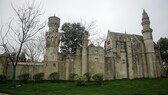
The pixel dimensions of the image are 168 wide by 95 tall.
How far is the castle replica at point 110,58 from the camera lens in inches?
1320

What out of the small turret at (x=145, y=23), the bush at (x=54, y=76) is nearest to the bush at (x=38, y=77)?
the bush at (x=54, y=76)

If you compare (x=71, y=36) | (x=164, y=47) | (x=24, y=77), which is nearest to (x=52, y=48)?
(x=24, y=77)

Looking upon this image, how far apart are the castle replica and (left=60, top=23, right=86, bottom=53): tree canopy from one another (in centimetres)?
570

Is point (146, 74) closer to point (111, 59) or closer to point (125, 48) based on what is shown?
point (125, 48)

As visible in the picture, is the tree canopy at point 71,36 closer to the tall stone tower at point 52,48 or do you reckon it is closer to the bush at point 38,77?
the tall stone tower at point 52,48

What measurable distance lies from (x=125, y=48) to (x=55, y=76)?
71.7ft

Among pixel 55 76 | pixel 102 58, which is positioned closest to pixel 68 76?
pixel 55 76

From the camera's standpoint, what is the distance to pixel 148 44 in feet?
147

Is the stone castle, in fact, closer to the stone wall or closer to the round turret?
the round turret

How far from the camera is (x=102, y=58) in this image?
36312 mm

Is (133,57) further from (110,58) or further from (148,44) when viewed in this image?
(110,58)

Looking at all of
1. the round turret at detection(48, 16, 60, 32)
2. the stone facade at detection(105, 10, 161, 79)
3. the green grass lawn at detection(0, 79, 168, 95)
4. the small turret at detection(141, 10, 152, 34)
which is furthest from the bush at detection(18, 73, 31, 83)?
the small turret at detection(141, 10, 152, 34)

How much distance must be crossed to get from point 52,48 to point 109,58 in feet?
46.6

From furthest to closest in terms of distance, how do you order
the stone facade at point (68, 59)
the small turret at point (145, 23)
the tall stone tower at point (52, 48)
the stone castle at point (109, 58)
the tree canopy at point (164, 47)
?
the tree canopy at point (164, 47) → the small turret at point (145, 23) → the stone castle at point (109, 58) → the stone facade at point (68, 59) → the tall stone tower at point (52, 48)
